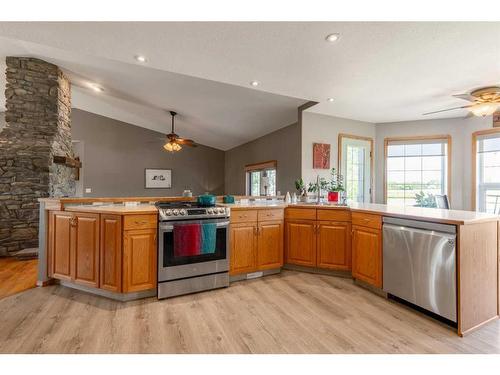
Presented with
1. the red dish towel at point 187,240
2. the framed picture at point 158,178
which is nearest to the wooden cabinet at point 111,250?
the red dish towel at point 187,240

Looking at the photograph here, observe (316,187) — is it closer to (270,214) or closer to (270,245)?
(270,214)

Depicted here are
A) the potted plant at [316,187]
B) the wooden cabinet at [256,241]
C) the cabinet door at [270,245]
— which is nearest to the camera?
the wooden cabinet at [256,241]

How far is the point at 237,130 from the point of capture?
6.03m

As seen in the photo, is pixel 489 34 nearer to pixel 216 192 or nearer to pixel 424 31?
pixel 424 31

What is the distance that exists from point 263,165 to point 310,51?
365 centimetres

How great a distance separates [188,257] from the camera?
2.72 meters

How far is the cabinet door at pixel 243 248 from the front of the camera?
9.96ft

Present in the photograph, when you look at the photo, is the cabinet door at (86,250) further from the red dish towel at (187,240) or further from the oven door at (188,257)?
the red dish towel at (187,240)

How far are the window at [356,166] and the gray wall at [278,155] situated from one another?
0.85 metres

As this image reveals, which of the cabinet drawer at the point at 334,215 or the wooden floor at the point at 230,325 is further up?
the cabinet drawer at the point at 334,215
